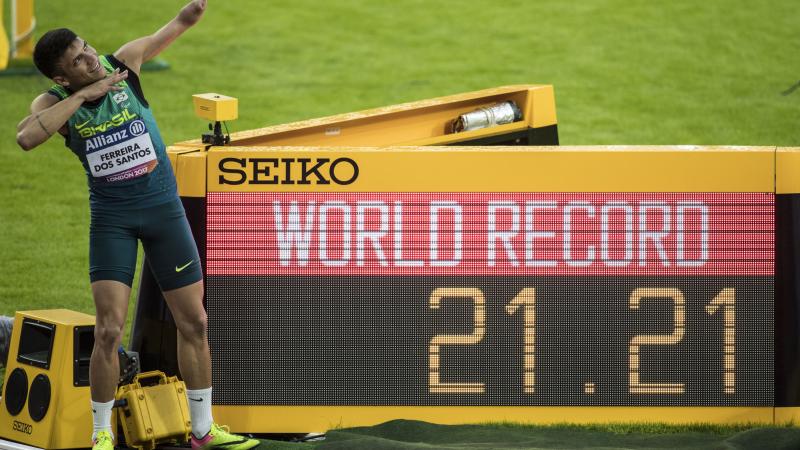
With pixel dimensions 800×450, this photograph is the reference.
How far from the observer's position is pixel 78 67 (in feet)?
18.3

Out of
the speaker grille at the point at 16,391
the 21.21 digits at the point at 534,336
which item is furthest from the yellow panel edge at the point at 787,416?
the speaker grille at the point at 16,391

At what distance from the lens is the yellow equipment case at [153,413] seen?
5914mm

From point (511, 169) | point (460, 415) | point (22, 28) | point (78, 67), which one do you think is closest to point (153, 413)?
point (460, 415)

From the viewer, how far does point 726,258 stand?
6070mm

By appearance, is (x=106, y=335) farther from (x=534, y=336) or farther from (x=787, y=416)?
(x=787, y=416)

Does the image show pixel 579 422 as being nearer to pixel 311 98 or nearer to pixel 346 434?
pixel 346 434

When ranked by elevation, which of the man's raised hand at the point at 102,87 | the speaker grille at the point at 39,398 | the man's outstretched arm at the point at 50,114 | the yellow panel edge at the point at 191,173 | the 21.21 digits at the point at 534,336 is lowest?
the speaker grille at the point at 39,398

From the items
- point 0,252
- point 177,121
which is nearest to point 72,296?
point 0,252

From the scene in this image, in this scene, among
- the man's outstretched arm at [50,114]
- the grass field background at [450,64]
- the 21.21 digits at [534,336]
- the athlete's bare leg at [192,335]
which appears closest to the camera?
the man's outstretched arm at [50,114]

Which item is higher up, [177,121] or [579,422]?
[177,121]

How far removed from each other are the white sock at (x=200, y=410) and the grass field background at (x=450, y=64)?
5852 millimetres

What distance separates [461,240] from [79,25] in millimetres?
13965

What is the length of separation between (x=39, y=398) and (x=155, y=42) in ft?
5.40

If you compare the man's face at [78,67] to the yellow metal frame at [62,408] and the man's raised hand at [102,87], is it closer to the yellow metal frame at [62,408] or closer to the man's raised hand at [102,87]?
the man's raised hand at [102,87]
